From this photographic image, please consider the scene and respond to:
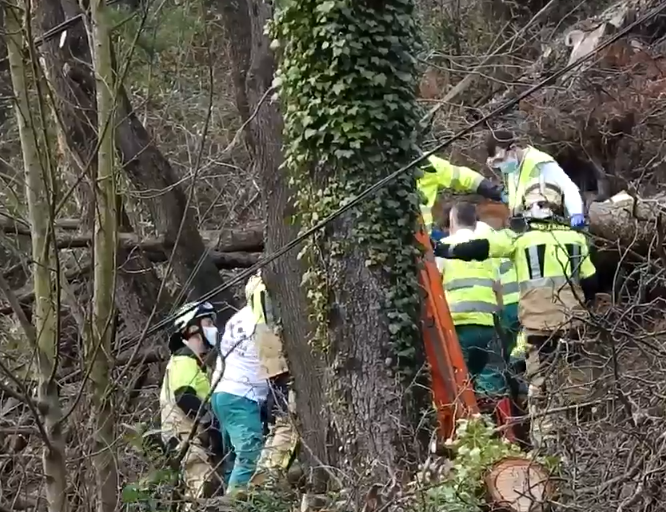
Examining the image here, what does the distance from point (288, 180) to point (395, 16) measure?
4.50 ft

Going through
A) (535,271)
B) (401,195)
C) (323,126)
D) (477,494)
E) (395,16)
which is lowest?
(477,494)

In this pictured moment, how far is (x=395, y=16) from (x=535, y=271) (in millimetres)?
1880

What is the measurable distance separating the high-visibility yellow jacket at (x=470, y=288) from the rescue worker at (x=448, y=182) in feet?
1.76

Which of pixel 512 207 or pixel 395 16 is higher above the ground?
pixel 395 16

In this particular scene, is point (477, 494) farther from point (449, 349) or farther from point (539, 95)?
point (539, 95)

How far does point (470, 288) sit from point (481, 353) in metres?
0.47

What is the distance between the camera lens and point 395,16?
7020mm

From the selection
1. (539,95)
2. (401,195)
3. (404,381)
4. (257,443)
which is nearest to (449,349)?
(404,381)

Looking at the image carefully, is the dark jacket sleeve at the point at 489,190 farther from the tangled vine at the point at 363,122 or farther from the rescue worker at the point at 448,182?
the tangled vine at the point at 363,122

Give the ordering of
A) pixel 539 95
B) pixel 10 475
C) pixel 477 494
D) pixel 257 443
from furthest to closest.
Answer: pixel 539 95, pixel 257 443, pixel 477 494, pixel 10 475

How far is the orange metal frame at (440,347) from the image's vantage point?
6809 millimetres

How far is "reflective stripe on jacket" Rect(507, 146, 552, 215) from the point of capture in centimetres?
737

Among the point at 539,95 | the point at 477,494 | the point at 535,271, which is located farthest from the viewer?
the point at 539,95

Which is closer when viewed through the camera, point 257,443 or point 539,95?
point 257,443
